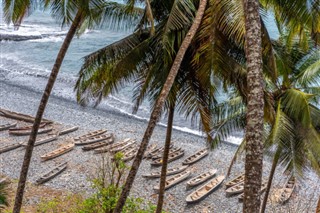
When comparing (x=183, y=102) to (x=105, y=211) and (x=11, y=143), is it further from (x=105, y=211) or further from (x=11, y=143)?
(x=11, y=143)

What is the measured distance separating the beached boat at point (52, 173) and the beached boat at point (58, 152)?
3.07 ft

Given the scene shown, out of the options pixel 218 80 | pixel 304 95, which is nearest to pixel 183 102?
pixel 218 80

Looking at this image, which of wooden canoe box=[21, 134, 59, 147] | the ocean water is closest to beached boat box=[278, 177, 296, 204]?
the ocean water

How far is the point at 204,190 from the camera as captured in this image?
1736 cm

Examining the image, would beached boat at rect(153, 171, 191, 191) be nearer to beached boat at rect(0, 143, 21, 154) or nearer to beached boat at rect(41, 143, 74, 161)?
beached boat at rect(41, 143, 74, 161)

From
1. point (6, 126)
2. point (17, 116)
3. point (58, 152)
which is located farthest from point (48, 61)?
point (58, 152)

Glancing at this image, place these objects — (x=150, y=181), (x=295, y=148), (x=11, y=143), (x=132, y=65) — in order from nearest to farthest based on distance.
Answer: (x=132, y=65)
(x=295, y=148)
(x=150, y=181)
(x=11, y=143)

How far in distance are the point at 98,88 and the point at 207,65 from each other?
3.41 meters

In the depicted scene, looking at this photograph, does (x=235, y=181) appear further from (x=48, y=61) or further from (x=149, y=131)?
(x=48, y=61)

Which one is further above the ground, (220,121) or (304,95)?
(304,95)

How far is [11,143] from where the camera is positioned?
19.8 m

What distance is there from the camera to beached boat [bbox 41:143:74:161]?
61.9 feet

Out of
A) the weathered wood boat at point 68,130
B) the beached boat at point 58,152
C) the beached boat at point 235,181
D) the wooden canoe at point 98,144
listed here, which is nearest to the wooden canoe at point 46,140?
the weathered wood boat at point 68,130

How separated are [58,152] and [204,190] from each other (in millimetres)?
7457
